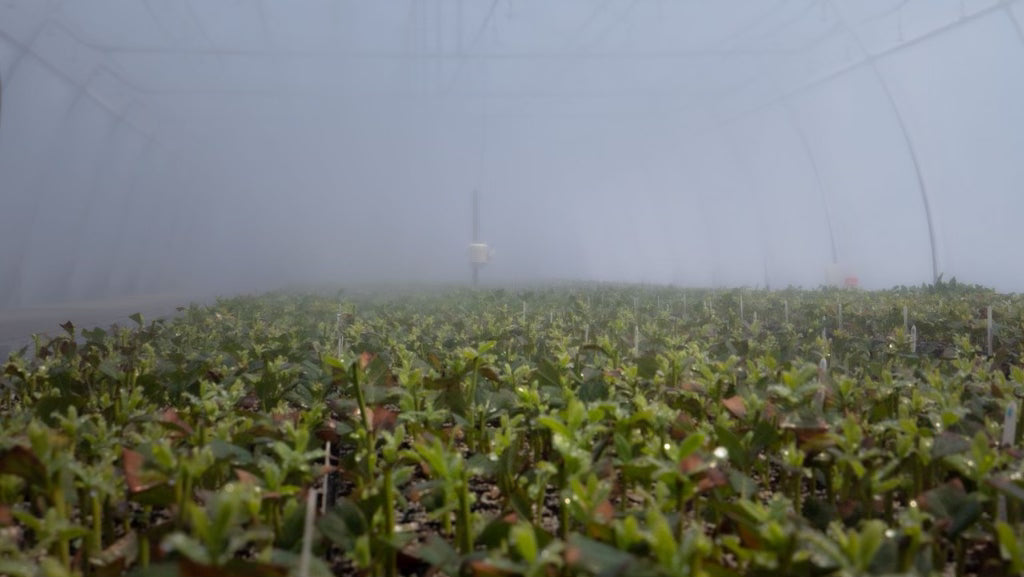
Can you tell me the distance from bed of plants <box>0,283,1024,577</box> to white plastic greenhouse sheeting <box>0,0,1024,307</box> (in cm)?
927

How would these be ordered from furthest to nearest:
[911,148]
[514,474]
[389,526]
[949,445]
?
1. [911,148]
2. [514,474]
3. [949,445]
4. [389,526]

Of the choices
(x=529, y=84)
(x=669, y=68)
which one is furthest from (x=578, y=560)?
(x=529, y=84)

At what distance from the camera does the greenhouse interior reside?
3.78 feet

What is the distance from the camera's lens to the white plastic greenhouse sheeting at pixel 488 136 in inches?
420

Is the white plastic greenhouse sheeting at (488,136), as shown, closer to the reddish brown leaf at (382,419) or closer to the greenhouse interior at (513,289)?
the greenhouse interior at (513,289)

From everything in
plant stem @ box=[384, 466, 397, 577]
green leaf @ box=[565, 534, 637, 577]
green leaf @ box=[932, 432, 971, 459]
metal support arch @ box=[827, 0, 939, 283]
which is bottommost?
plant stem @ box=[384, 466, 397, 577]

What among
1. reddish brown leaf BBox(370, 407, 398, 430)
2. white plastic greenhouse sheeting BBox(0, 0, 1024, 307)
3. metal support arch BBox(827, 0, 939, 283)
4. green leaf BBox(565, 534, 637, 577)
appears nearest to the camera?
green leaf BBox(565, 534, 637, 577)

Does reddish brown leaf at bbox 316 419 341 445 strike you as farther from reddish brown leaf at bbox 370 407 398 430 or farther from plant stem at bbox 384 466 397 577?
plant stem at bbox 384 466 397 577

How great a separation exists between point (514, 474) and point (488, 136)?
79.1 feet

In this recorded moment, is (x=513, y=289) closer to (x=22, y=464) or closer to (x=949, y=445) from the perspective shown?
(x=949, y=445)

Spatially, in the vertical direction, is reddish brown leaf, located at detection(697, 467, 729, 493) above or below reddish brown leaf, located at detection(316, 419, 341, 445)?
above

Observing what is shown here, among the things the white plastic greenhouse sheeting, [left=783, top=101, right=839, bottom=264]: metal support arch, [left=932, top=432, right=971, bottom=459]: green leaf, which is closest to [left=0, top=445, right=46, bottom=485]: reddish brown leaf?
[left=932, top=432, right=971, bottom=459]: green leaf

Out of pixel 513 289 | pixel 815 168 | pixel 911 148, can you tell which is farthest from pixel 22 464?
pixel 815 168

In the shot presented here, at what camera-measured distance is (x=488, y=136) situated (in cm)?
2475
